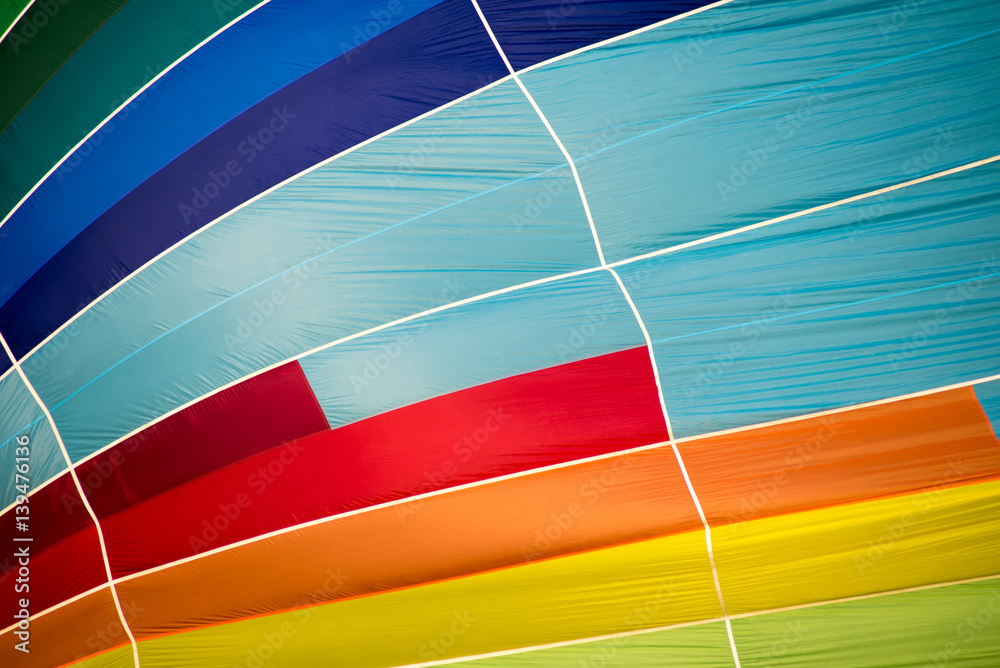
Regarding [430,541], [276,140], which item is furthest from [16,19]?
[430,541]

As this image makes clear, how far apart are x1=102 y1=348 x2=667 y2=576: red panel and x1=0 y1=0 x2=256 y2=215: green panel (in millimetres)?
1686

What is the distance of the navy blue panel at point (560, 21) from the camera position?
2395mm

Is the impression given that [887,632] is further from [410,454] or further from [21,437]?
[21,437]

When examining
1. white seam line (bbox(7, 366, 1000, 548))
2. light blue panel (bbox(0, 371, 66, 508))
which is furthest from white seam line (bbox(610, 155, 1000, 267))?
light blue panel (bbox(0, 371, 66, 508))

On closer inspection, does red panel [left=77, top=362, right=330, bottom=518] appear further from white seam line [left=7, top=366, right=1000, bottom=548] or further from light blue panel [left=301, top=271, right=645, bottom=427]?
white seam line [left=7, top=366, right=1000, bottom=548]

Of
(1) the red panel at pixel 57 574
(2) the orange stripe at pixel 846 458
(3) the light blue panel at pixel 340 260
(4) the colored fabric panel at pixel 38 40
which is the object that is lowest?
(1) the red panel at pixel 57 574

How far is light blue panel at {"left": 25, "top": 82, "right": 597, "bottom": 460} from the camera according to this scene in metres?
2.45

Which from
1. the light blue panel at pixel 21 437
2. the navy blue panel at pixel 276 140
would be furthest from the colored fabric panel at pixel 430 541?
the navy blue panel at pixel 276 140

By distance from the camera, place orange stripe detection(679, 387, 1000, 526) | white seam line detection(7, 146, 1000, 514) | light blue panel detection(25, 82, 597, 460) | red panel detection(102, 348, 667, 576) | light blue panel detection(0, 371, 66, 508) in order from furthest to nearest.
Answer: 1. light blue panel detection(0, 371, 66, 508)
2. light blue panel detection(25, 82, 597, 460)
3. red panel detection(102, 348, 667, 576)
4. white seam line detection(7, 146, 1000, 514)
5. orange stripe detection(679, 387, 1000, 526)

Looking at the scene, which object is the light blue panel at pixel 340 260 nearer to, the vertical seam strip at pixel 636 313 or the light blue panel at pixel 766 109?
the vertical seam strip at pixel 636 313

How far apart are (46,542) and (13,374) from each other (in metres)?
0.75

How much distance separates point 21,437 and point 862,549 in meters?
3.28

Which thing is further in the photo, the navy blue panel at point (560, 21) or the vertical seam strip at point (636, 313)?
the navy blue panel at point (560, 21)

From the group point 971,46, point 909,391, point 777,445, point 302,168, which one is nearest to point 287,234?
point 302,168
